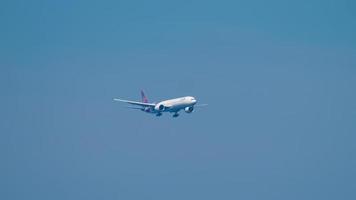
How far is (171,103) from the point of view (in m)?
172

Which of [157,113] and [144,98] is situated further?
[144,98]

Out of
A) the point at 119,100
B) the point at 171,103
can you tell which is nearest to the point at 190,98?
the point at 171,103

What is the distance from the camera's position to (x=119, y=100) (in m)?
171

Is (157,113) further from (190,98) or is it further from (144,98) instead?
(144,98)

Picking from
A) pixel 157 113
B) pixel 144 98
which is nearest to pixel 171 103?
pixel 157 113

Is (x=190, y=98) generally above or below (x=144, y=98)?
below

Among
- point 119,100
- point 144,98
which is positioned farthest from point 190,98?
point 144,98

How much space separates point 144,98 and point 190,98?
30.3m

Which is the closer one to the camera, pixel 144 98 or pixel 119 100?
pixel 119 100

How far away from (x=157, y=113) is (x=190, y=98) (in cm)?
860

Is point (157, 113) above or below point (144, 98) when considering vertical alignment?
below

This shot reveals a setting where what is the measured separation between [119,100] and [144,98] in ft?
93.9

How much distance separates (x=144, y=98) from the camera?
199500 millimetres

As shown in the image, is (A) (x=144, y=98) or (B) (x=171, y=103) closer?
(B) (x=171, y=103)
